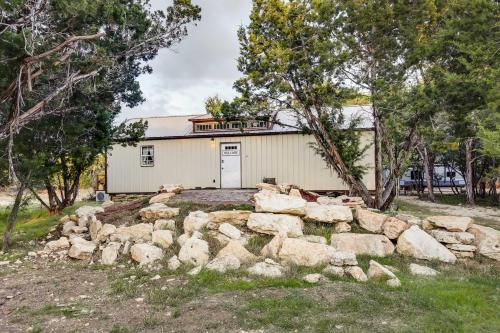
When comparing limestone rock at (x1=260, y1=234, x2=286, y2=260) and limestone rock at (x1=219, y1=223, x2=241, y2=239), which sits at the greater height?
limestone rock at (x1=219, y1=223, x2=241, y2=239)

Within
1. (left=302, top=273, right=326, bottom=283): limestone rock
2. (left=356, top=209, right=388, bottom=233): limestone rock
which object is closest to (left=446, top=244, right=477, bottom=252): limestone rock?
(left=356, top=209, right=388, bottom=233): limestone rock

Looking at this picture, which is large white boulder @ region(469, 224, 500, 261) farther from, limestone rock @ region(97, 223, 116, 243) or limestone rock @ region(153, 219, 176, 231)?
limestone rock @ region(97, 223, 116, 243)

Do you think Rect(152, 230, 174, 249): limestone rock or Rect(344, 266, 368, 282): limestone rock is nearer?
Rect(344, 266, 368, 282): limestone rock

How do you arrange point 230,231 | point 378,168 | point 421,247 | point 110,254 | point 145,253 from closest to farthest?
point 145,253 < point 421,247 < point 110,254 < point 230,231 < point 378,168

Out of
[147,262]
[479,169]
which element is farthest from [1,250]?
[479,169]

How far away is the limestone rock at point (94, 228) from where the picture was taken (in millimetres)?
8258

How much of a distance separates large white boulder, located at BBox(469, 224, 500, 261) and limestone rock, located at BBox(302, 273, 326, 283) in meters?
3.31

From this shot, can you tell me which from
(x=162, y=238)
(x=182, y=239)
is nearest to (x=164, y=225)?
(x=162, y=238)

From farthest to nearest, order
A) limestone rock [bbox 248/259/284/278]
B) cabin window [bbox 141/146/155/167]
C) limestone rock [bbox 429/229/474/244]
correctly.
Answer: cabin window [bbox 141/146/155/167]
limestone rock [bbox 429/229/474/244]
limestone rock [bbox 248/259/284/278]

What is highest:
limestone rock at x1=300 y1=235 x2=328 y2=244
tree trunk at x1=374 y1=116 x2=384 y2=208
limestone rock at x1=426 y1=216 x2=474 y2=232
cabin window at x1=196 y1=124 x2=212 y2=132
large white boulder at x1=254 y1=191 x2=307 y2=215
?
cabin window at x1=196 y1=124 x2=212 y2=132

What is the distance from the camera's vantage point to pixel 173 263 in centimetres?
634

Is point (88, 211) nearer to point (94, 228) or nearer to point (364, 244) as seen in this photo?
point (94, 228)

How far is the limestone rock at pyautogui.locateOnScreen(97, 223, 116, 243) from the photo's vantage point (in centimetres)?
788

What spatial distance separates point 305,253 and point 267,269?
0.84 metres
